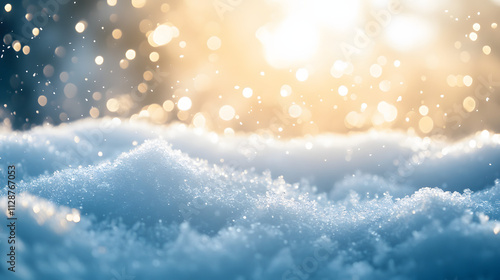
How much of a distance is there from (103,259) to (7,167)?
3.62ft

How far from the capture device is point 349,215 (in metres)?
1.89

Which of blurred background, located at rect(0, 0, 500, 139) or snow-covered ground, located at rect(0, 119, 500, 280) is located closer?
snow-covered ground, located at rect(0, 119, 500, 280)

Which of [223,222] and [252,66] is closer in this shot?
[223,222]

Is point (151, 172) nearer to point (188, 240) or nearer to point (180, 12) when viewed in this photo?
point (188, 240)

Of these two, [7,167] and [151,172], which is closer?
[151,172]

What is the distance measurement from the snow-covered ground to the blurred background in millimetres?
1049

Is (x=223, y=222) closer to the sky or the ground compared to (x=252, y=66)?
closer to the ground

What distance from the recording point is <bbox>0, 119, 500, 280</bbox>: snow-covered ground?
1493 millimetres

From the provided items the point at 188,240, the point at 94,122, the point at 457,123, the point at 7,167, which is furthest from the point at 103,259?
the point at 457,123

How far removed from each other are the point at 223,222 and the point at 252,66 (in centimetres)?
210

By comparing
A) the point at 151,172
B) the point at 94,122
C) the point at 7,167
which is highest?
the point at 94,122

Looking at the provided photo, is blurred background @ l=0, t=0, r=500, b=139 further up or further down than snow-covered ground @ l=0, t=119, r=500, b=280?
further up

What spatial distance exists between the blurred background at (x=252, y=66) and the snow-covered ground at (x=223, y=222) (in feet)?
3.44

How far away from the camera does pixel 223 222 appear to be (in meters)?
1.75
